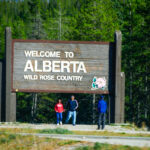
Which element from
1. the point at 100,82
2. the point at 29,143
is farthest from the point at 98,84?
the point at 29,143

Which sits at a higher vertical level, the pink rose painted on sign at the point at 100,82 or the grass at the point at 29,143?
the pink rose painted on sign at the point at 100,82

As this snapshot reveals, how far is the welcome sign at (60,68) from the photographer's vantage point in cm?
2364

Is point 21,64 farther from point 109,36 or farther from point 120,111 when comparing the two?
point 109,36

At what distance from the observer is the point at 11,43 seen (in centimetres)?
2362

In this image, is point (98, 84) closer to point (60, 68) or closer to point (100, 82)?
point (100, 82)

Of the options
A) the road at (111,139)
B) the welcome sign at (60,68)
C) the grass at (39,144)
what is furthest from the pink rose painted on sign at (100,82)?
the grass at (39,144)

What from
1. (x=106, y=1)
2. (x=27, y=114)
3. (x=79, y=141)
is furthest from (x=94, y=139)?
(x=27, y=114)

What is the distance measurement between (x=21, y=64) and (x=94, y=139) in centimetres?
882

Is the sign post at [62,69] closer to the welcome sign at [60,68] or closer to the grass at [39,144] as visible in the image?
the welcome sign at [60,68]

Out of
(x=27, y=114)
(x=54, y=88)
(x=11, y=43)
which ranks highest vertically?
(x=11, y=43)

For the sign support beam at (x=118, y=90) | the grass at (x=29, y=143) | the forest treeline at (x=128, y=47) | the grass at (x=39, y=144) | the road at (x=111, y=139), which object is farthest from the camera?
the forest treeline at (x=128, y=47)

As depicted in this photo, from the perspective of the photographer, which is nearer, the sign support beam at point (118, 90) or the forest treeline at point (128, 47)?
the sign support beam at point (118, 90)

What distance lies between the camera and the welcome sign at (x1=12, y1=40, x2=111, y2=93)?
23641 mm

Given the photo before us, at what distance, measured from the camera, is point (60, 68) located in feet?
77.7
